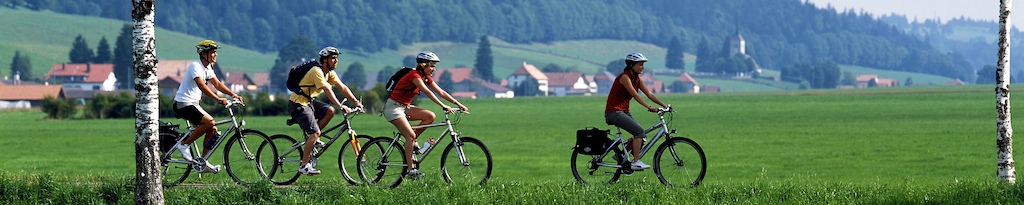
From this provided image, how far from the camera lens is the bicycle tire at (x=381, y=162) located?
60.1 feet

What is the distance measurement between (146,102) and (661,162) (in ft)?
18.5

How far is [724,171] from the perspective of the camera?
40.9m

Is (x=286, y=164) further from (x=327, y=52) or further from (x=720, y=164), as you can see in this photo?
(x=720, y=164)

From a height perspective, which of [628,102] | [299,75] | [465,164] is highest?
[299,75]

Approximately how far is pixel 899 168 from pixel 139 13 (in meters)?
28.5

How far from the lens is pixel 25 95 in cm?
17575

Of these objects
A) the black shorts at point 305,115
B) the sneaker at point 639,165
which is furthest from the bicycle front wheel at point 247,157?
the sneaker at point 639,165

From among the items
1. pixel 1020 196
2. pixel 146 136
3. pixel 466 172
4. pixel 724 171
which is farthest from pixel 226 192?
pixel 724 171

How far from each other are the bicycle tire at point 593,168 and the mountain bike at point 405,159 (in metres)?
1.04

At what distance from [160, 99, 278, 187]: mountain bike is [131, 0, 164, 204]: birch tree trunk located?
2324mm

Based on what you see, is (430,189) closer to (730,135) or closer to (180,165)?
(180,165)

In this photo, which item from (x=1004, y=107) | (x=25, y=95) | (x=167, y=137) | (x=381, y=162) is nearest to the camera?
(x=1004, y=107)

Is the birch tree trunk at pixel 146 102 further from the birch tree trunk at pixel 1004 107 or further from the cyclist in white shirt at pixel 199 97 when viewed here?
the birch tree trunk at pixel 1004 107

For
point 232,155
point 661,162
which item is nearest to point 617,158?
point 661,162
